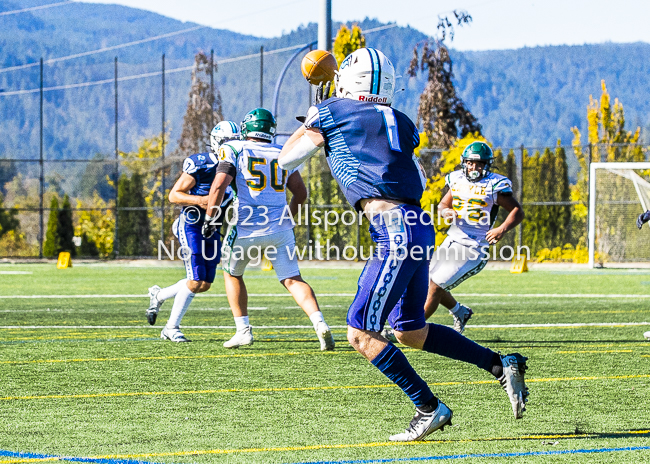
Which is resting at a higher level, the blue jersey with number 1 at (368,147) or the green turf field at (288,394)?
the blue jersey with number 1 at (368,147)

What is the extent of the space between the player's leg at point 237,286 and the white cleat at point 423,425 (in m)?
3.55

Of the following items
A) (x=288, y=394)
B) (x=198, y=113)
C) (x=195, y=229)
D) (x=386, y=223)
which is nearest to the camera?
(x=386, y=223)

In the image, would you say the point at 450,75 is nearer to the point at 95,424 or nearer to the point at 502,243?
the point at 502,243

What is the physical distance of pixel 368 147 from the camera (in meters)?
4.72

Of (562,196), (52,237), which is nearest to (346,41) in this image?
(562,196)

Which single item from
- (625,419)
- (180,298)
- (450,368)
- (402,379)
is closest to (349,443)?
(402,379)

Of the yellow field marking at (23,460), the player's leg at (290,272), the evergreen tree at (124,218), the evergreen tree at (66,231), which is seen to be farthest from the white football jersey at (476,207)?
the evergreen tree at (66,231)

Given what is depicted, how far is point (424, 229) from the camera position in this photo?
479 cm

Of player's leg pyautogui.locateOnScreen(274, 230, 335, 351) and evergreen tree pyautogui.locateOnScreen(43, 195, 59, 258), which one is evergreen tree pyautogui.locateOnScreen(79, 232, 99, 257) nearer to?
evergreen tree pyautogui.locateOnScreen(43, 195, 59, 258)

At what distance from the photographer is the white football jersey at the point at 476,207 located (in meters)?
9.05

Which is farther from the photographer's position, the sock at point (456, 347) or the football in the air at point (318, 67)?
the football in the air at point (318, 67)

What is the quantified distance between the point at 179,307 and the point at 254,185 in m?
1.45

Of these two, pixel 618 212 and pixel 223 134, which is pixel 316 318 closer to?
pixel 223 134

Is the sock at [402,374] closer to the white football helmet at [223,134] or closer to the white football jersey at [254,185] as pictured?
the white football jersey at [254,185]
